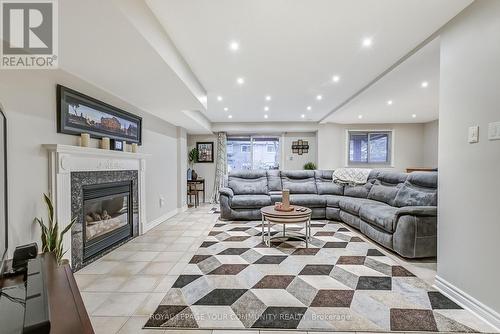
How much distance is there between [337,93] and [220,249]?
3.28m

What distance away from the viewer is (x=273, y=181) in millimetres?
5469

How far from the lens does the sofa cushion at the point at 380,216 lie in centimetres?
291

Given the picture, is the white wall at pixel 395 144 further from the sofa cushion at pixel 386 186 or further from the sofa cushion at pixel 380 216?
the sofa cushion at pixel 380 216

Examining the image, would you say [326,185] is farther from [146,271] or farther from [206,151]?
[146,271]

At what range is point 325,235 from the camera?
145 inches

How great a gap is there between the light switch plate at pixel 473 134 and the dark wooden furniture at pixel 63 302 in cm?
253

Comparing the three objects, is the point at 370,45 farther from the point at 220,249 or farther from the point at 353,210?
the point at 220,249

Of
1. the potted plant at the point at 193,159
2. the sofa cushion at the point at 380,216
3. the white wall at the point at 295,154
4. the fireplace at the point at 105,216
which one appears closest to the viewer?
the fireplace at the point at 105,216

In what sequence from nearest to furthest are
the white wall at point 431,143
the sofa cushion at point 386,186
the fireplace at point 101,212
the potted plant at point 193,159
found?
the fireplace at point 101,212 → the sofa cushion at point 386,186 → the white wall at point 431,143 → the potted plant at point 193,159

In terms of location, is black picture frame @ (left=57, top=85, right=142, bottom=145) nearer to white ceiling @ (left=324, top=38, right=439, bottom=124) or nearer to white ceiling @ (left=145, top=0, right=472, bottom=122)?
white ceiling @ (left=145, top=0, right=472, bottom=122)

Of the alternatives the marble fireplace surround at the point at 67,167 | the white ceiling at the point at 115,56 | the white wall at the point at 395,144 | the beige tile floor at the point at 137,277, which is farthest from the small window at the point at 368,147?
the marble fireplace surround at the point at 67,167

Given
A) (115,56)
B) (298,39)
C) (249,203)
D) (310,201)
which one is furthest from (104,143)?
(310,201)

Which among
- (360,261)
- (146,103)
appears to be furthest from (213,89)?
(360,261)

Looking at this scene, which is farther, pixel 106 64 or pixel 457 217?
pixel 106 64
